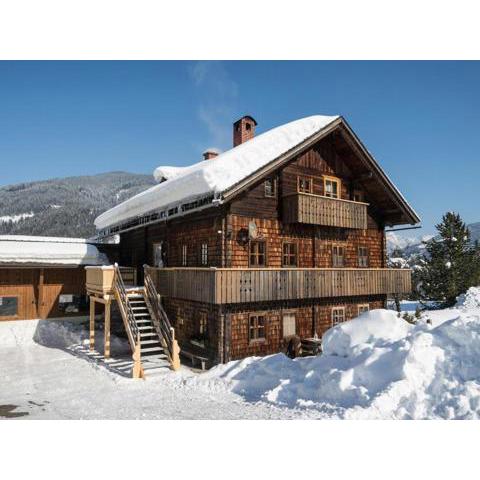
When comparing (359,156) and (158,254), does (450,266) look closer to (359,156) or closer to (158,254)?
(359,156)

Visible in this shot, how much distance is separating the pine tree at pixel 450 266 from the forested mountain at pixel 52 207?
85.3 meters

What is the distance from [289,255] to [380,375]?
8.26m

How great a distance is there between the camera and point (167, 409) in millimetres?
10773

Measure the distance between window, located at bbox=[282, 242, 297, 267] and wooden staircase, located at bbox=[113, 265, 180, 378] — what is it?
5.81 metres

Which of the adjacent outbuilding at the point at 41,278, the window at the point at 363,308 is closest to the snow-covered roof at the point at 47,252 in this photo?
the adjacent outbuilding at the point at 41,278

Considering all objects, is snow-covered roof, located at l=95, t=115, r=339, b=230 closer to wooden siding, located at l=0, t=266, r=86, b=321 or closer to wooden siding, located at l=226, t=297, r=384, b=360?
wooden siding, located at l=226, t=297, r=384, b=360

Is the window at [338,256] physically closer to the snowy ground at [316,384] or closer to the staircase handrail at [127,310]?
the snowy ground at [316,384]

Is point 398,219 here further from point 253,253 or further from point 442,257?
point 442,257

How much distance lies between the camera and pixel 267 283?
1571 centimetres

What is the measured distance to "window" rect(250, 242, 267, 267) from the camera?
16734 millimetres

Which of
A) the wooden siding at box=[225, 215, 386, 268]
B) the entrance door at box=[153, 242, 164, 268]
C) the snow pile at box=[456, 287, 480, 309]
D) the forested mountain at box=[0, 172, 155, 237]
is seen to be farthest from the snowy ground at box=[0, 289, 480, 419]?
the forested mountain at box=[0, 172, 155, 237]

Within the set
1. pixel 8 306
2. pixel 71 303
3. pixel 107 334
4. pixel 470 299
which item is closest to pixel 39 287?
pixel 8 306

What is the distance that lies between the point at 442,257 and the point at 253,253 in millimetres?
25659

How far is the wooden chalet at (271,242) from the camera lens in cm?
1562
